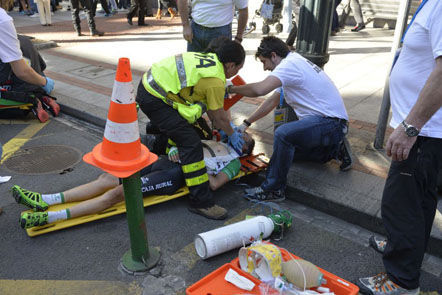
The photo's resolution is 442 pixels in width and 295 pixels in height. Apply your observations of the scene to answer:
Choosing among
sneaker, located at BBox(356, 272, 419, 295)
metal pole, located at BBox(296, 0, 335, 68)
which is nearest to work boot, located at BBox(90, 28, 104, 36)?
metal pole, located at BBox(296, 0, 335, 68)

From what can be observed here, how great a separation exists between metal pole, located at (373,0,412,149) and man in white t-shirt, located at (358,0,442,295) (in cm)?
151

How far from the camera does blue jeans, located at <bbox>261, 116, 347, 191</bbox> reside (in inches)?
137

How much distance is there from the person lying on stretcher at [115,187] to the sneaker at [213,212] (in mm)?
233

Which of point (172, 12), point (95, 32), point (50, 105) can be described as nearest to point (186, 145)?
point (50, 105)

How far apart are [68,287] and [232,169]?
1.65 meters

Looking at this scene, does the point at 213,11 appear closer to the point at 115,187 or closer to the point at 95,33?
the point at 115,187

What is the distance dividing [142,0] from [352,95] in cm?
848

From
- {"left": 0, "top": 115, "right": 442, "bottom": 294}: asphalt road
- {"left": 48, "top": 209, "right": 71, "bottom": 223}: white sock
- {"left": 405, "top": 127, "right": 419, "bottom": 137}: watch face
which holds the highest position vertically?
{"left": 405, "top": 127, "right": 419, "bottom": 137}: watch face

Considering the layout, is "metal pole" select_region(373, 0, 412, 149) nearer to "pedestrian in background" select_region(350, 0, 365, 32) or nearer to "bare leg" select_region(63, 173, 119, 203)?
"bare leg" select_region(63, 173, 119, 203)

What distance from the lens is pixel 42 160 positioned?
4387 mm

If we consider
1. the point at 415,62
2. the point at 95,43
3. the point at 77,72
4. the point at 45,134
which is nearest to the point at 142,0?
the point at 95,43

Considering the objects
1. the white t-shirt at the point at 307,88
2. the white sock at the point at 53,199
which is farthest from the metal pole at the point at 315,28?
the white sock at the point at 53,199

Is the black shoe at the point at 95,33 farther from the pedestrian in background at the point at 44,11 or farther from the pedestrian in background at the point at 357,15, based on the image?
the pedestrian in background at the point at 357,15

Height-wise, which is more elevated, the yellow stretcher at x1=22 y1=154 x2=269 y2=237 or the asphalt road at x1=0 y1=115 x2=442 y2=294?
the yellow stretcher at x1=22 y1=154 x2=269 y2=237
